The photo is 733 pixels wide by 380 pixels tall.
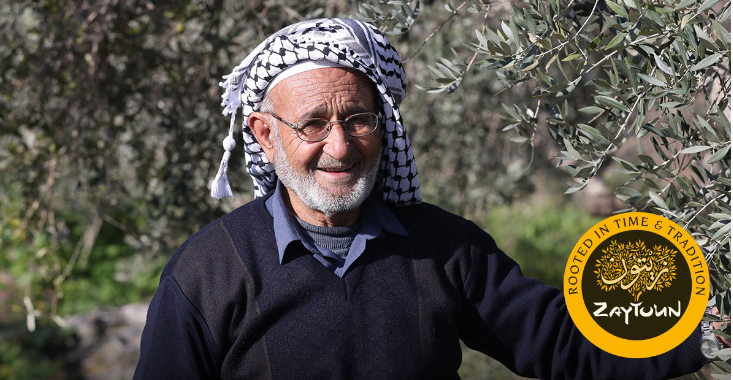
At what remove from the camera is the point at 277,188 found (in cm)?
204

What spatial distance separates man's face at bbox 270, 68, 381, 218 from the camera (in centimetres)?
186

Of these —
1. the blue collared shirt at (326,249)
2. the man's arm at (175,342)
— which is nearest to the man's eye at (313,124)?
the blue collared shirt at (326,249)

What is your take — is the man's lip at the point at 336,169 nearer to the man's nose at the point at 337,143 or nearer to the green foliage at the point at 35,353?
the man's nose at the point at 337,143

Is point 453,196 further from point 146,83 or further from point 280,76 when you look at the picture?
point 280,76

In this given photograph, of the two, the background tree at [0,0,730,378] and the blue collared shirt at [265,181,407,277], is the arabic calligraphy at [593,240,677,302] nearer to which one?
the background tree at [0,0,730,378]

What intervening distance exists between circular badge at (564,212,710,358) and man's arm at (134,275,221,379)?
96cm

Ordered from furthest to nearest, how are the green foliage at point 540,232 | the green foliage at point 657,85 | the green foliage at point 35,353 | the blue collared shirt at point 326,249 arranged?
1. the green foliage at point 540,232
2. the green foliage at point 35,353
3. the blue collared shirt at point 326,249
4. the green foliage at point 657,85

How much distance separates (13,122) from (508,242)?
637 cm

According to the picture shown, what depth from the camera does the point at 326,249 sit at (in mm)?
1980

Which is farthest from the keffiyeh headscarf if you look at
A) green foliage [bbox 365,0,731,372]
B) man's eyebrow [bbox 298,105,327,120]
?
green foliage [bbox 365,0,731,372]

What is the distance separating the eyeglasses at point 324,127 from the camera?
1.87 metres

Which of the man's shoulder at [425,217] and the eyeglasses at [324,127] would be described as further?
the man's shoulder at [425,217]

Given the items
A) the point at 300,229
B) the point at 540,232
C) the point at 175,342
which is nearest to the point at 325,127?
the point at 300,229

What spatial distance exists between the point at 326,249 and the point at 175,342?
48cm
